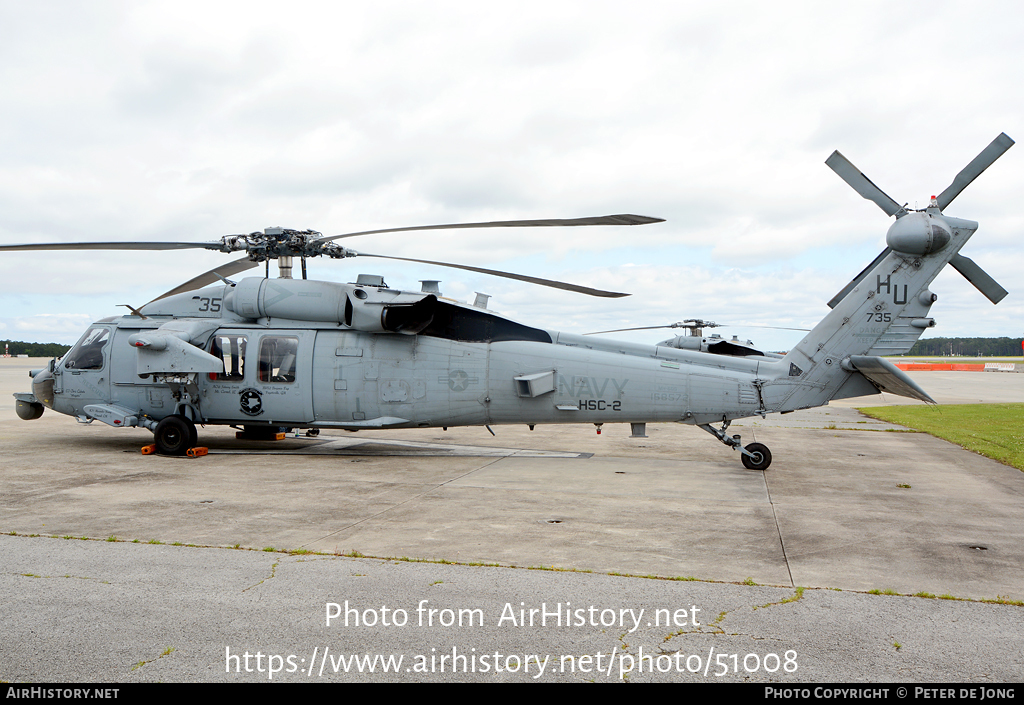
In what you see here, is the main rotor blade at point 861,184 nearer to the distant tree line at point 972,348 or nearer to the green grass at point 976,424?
the green grass at point 976,424

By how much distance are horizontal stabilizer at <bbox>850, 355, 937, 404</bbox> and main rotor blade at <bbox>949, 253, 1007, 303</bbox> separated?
74.7 inches

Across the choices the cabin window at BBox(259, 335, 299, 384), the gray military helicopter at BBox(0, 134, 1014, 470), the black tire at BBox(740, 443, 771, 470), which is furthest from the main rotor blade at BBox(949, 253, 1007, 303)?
the cabin window at BBox(259, 335, 299, 384)

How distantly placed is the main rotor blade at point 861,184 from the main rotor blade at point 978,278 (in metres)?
1.23

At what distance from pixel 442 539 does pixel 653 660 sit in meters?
3.13

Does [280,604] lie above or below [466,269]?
below

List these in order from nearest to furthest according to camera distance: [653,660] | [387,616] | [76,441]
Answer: [653,660] → [387,616] → [76,441]

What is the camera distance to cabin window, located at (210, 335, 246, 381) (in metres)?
12.8

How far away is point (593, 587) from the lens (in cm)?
522

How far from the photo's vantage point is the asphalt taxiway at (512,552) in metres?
4.19

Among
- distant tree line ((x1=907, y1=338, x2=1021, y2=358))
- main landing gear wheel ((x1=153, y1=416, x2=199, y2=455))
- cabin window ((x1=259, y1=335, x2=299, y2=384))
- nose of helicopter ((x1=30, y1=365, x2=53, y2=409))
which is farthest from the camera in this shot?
distant tree line ((x1=907, y1=338, x2=1021, y2=358))

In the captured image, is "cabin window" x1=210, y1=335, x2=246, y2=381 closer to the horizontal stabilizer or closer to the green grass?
the horizontal stabilizer

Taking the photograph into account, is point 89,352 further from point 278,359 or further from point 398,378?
point 398,378

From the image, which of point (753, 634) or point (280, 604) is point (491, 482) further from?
point (753, 634)

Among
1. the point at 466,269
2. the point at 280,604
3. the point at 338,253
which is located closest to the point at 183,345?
the point at 338,253
